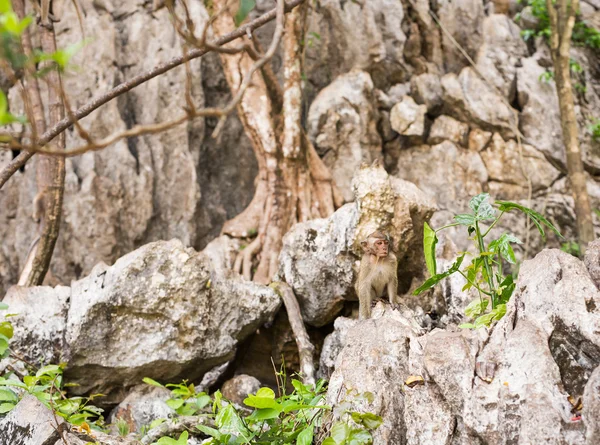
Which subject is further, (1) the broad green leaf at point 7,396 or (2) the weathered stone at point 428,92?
(2) the weathered stone at point 428,92

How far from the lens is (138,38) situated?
9.31 m

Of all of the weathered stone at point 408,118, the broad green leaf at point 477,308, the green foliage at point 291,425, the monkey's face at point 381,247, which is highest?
the weathered stone at point 408,118

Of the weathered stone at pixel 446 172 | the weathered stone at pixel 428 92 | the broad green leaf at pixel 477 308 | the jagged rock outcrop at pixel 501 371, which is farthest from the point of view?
the weathered stone at pixel 428 92

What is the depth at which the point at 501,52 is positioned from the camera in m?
9.27

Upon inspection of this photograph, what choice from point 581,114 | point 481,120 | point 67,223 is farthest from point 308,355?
point 581,114

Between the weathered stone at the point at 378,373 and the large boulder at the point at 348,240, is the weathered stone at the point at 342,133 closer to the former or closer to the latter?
the large boulder at the point at 348,240

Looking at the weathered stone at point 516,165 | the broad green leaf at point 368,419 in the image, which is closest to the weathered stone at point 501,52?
the weathered stone at point 516,165

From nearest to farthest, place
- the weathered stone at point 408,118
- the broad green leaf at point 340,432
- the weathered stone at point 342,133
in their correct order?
the broad green leaf at point 340,432, the weathered stone at point 342,133, the weathered stone at point 408,118

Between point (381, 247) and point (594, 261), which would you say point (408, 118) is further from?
point (594, 261)

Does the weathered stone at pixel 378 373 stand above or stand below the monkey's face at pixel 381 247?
below

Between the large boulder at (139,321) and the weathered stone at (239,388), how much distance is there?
0.22 m

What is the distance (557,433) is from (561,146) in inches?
271

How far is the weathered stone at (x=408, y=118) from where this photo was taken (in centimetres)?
888

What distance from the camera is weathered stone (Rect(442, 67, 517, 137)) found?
889 centimetres
